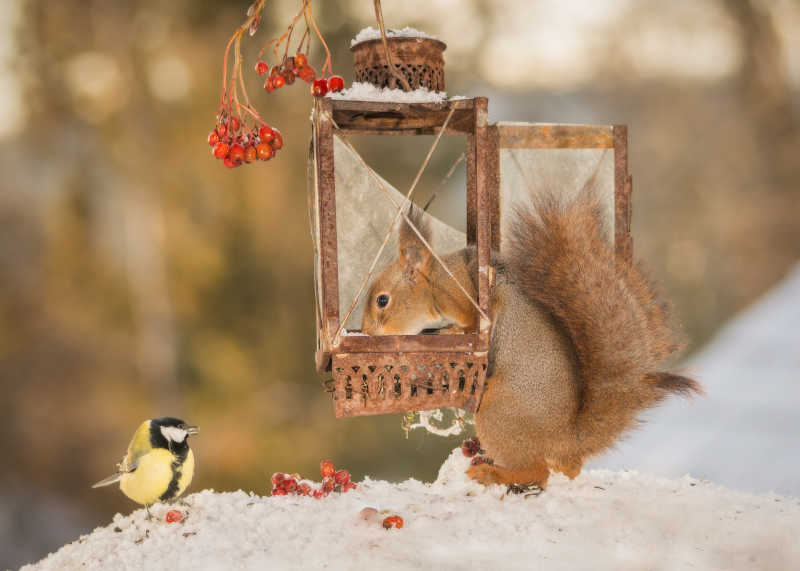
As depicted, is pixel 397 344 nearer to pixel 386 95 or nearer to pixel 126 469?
pixel 386 95

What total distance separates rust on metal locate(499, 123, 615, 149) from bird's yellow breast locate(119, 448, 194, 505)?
2.72 feet

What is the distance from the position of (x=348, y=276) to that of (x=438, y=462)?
2.84 m

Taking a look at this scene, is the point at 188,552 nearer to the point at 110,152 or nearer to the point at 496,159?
the point at 496,159

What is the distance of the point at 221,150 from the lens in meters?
1.16

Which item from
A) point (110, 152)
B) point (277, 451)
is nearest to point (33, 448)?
point (277, 451)

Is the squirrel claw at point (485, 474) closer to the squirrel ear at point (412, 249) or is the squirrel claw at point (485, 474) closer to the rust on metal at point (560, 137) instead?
the squirrel ear at point (412, 249)

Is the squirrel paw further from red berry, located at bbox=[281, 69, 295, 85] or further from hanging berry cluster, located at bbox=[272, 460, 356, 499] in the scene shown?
red berry, located at bbox=[281, 69, 295, 85]

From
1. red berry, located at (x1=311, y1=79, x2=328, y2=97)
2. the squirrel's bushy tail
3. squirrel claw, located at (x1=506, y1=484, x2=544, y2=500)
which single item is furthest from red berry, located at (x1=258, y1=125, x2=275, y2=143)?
squirrel claw, located at (x1=506, y1=484, x2=544, y2=500)

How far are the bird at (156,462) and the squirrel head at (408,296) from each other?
0.40 meters

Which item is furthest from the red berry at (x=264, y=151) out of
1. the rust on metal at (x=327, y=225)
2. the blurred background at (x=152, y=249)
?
the blurred background at (x=152, y=249)

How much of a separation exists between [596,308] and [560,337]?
101 mm

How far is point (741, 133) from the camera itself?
14.8ft

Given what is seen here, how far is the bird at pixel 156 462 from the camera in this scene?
4.14ft

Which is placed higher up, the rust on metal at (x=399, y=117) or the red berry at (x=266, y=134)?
the rust on metal at (x=399, y=117)
